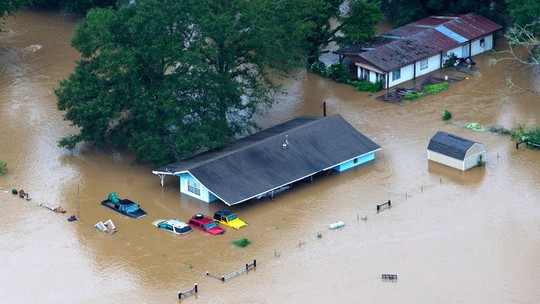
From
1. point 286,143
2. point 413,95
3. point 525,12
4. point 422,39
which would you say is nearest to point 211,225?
point 286,143

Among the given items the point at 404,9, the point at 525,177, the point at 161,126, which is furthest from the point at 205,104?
the point at 404,9

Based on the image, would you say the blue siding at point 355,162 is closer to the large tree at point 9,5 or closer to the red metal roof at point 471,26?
the red metal roof at point 471,26

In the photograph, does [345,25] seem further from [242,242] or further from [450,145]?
[242,242]

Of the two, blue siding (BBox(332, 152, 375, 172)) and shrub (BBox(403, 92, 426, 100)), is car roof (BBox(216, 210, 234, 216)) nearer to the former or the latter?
blue siding (BBox(332, 152, 375, 172))

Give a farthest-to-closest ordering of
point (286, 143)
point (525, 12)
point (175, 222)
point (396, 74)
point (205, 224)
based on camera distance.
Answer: point (525, 12) → point (396, 74) → point (286, 143) → point (175, 222) → point (205, 224)

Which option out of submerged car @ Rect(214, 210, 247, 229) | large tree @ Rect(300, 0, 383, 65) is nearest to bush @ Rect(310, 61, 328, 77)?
large tree @ Rect(300, 0, 383, 65)

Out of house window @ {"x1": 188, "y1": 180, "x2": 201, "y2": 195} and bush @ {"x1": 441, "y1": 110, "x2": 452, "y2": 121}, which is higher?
bush @ {"x1": 441, "y1": 110, "x2": 452, "y2": 121}
